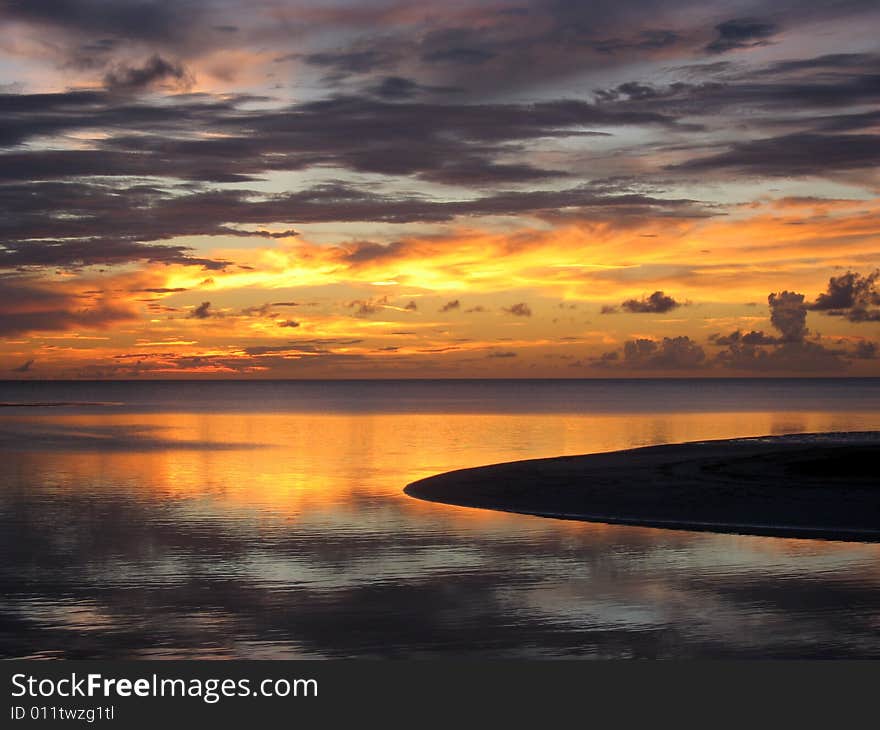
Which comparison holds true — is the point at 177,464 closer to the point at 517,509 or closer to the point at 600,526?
the point at 517,509

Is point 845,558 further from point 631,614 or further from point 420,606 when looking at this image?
point 420,606

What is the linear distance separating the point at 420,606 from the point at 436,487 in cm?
2278

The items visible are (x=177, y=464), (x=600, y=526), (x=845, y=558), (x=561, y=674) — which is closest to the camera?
(x=561, y=674)

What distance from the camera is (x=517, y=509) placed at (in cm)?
3750

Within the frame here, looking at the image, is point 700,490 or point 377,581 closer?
point 377,581

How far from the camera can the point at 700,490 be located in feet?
130

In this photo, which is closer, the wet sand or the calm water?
the calm water

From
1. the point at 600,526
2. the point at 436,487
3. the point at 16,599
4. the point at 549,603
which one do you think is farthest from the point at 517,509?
the point at 16,599

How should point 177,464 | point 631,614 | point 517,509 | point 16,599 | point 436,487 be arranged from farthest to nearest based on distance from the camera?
1. point 177,464
2. point 436,487
3. point 517,509
4. point 16,599
5. point 631,614

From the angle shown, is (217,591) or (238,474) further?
(238,474)

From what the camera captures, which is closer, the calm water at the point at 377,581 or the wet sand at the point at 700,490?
the calm water at the point at 377,581

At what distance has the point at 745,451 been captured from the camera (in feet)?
183

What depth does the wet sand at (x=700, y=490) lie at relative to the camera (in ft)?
110

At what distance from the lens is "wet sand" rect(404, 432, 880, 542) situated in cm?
3350
